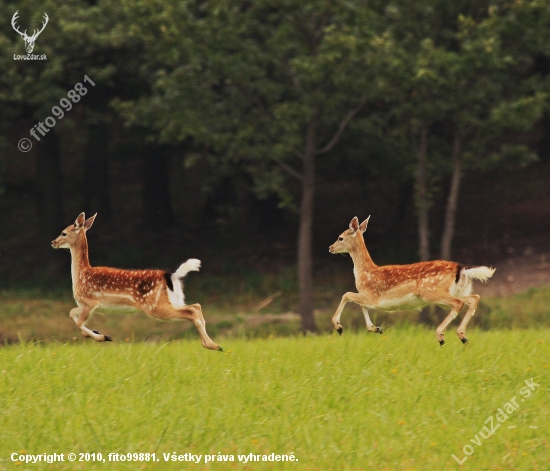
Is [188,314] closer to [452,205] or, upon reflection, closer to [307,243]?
[307,243]

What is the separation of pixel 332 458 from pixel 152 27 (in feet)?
52.5

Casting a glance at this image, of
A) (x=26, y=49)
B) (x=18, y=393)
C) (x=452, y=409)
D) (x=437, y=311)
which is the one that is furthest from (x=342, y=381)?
(x=26, y=49)

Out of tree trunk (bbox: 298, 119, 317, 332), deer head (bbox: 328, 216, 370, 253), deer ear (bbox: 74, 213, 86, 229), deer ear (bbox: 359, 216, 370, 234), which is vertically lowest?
tree trunk (bbox: 298, 119, 317, 332)

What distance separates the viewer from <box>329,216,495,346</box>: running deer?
27.2 ft

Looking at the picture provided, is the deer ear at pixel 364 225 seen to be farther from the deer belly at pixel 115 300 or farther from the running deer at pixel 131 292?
the deer belly at pixel 115 300

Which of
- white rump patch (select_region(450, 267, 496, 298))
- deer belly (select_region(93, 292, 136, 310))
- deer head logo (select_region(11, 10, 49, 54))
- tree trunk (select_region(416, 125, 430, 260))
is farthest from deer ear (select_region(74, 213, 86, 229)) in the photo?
deer head logo (select_region(11, 10, 49, 54))

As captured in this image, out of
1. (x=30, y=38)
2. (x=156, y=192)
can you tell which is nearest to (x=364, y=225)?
(x=30, y=38)

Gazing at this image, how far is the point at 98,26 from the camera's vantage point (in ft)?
77.5

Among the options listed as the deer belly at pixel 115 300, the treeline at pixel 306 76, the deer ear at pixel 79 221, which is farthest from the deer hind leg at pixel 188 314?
the treeline at pixel 306 76

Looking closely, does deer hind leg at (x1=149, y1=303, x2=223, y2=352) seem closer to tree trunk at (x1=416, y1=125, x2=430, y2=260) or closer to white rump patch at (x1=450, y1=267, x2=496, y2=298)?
white rump patch at (x1=450, y1=267, x2=496, y2=298)

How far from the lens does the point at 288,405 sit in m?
8.02

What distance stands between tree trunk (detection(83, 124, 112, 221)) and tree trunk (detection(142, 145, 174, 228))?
1.20 m

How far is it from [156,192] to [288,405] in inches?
892

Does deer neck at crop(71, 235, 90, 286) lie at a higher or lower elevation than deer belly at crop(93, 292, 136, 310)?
higher
